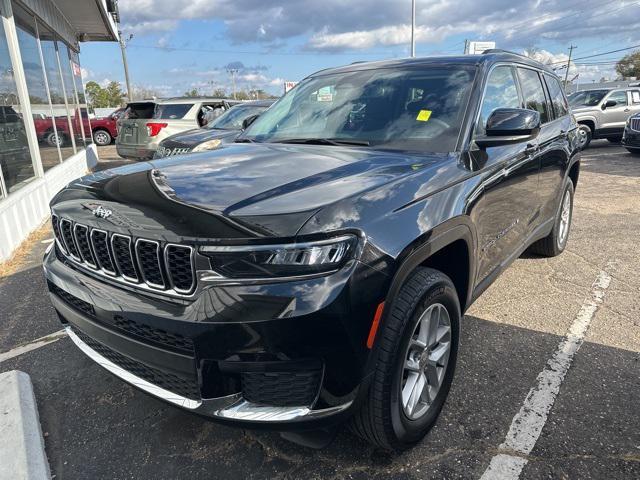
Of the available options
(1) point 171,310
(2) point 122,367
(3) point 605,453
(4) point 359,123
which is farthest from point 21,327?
(3) point 605,453

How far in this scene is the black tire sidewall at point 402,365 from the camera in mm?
1956

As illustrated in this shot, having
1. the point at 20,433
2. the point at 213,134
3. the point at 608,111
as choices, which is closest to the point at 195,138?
the point at 213,134

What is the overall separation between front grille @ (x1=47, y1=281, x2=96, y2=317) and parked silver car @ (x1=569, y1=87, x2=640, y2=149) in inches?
632

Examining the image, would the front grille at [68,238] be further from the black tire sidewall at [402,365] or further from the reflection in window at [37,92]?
the reflection in window at [37,92]

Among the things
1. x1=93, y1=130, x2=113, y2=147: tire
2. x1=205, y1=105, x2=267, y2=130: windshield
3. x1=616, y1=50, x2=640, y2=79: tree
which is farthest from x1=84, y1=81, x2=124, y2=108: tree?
x1=616, y1=50, x2=640, y2=79: tree

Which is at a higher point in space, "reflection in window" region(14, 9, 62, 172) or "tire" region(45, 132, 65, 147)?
"reflection in window" region(14, 9, 62, 172)

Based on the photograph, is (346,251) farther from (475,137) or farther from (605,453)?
(605,453)

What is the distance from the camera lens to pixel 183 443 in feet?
7.84

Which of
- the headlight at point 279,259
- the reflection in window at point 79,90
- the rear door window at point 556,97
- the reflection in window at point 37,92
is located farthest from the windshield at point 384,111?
the reflection in window at point 79,90

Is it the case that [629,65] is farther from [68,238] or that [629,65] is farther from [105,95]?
[68,238]

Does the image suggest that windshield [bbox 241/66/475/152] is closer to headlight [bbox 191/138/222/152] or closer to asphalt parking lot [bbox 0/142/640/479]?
headlight [bbox 191/138/222/152]

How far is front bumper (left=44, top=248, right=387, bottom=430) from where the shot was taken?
5.48ft

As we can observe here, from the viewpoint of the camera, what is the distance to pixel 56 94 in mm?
10656

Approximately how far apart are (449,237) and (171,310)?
51.1 inches
